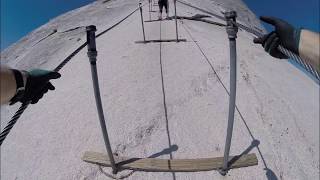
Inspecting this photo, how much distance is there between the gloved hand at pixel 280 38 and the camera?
6.51 ft

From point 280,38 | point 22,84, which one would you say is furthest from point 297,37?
point 22,84

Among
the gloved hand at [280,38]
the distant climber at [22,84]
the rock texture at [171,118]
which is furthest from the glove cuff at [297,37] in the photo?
the rock texture at [171,118]

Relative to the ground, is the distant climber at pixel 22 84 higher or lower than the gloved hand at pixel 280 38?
lower

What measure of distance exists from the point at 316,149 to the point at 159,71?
10.3ft

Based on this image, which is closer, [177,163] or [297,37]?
[297,37]

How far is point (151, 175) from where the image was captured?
3596mm

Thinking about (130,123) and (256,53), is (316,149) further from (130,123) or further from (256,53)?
(256,53)

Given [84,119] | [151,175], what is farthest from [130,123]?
[151,175]

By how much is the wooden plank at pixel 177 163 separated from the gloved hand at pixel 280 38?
5.25ft

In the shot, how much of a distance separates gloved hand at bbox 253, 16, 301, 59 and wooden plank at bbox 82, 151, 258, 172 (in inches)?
63.0

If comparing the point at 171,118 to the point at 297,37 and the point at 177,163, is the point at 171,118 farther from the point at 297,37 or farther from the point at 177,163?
the point at 297,37

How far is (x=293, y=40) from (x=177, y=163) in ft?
6.61

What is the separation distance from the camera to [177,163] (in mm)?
3596

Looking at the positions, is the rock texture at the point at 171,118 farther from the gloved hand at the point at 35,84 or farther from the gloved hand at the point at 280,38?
the gloved hand at the point at 280,38
